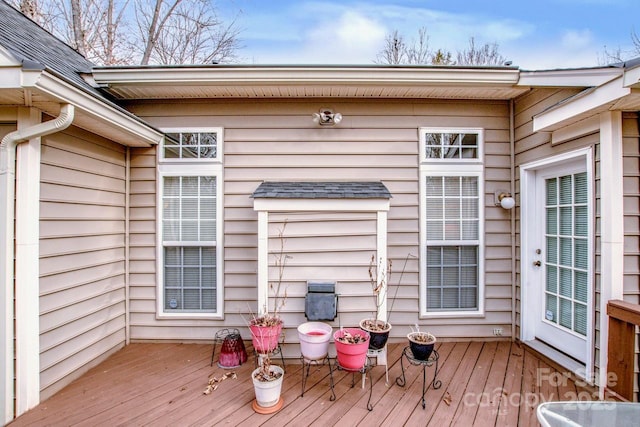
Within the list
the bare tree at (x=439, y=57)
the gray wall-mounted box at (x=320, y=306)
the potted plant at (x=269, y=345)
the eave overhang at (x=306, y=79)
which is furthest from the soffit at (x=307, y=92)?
the bare tree at (x=439, y=57)

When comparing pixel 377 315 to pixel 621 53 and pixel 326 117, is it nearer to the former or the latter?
pixel 326 117

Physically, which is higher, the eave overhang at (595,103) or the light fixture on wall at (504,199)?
the eave overhang at (595,103)

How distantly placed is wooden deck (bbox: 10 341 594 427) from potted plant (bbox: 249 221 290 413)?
0.10m

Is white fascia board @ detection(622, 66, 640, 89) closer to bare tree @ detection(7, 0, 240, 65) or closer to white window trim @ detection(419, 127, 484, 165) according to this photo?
white window trim @ detection(419, 127, 484, 165)

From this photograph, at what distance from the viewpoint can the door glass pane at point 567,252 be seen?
261 cm

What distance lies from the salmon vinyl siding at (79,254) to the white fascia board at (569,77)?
4.31 metres

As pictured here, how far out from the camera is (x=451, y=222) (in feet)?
10.9

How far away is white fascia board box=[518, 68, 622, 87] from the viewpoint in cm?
218

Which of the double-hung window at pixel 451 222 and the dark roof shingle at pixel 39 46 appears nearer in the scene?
the dark roof shingle at pixel 39 46

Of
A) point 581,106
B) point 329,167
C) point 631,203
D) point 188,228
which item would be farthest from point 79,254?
point 631,203

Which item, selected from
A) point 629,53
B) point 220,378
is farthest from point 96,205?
point 629,53

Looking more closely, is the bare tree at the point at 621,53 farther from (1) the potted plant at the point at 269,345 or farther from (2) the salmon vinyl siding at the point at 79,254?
(2) the salmon vinyl siding at the point at 79,254

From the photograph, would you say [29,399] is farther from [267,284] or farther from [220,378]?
[267,284]

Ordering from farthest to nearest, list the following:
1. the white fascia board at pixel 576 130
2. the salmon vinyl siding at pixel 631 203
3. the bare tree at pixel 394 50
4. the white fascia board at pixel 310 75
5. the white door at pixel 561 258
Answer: the bare tree at pixel 394 50
the white fascia board at pixel 310 75
the white door at pixel 561 258
the white fascia board at pixel 576 130
the salmon vinyl siding at pixel 631 203
